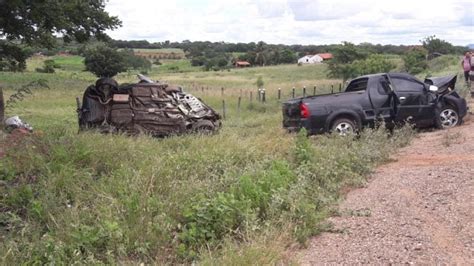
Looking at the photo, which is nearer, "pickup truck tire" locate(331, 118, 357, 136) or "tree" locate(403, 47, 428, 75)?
"pickup truck tire" locate(331, 118, 357, 136)

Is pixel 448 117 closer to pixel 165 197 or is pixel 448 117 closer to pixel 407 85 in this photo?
pixel 407 85

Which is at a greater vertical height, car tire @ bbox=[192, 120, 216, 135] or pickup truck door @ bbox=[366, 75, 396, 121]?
pickup truck door @ bbox=[366, 75, 396, 121]

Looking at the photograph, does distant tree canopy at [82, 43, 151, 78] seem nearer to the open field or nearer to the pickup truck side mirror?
the open field

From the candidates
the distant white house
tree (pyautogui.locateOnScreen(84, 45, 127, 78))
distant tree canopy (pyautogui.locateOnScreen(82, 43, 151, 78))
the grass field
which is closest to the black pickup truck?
the grass field

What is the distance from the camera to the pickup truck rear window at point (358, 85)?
12.8 meters

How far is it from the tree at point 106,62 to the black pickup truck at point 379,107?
57.6 metres

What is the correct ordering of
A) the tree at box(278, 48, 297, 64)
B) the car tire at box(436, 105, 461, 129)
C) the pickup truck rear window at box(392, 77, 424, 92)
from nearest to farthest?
the pickup truck rear window at box(392, 77, 424, 92), the car tire at box(436, 105, 461, 129), the tree at box(278, 48, 297, 64)

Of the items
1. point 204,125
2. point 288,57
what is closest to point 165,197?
point 204,125

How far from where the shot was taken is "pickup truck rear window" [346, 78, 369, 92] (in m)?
12.8

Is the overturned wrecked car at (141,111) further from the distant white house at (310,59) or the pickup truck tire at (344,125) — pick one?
the distant white house at (310,59)

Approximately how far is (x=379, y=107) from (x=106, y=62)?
196 ft

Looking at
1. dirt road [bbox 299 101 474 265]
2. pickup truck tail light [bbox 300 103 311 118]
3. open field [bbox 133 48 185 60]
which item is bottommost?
dirt road [bbox 299 101 474 265]

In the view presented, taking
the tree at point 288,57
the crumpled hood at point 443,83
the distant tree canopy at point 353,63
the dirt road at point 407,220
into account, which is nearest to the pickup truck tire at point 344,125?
the crumpled hood at point 443,83

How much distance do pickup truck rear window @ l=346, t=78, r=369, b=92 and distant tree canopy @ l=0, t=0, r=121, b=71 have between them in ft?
28.1
